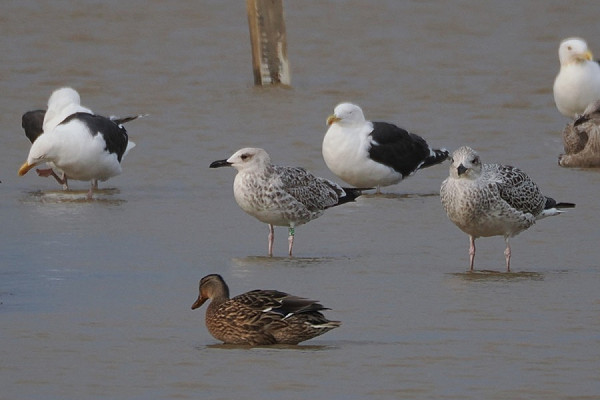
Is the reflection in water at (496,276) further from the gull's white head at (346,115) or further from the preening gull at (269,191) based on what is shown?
the gull's white head at (346,115)

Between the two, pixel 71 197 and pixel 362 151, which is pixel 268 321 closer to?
pixel 362 151

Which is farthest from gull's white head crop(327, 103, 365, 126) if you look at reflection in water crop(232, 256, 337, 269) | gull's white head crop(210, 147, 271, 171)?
reflection in water crop(232, 256, 337, 269)

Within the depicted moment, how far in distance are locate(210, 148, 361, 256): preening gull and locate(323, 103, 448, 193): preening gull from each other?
2782 mm

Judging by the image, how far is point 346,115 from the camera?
631 inches

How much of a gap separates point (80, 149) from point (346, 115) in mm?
2567

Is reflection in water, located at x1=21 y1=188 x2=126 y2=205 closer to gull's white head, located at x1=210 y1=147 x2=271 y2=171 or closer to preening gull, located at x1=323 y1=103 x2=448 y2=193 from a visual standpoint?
preening gull, located at x1=323 y1=103 x2=448 y2=193

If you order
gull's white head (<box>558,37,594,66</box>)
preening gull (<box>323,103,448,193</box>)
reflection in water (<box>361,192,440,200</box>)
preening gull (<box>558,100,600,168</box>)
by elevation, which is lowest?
reflection in water (<box>361,192,440,200</box>)

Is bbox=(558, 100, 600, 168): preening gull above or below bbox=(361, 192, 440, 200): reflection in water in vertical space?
above

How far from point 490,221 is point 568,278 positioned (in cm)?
77

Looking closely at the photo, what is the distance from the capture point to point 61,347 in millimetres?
9273

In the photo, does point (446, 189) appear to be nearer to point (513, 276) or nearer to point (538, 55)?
point (513, 276)

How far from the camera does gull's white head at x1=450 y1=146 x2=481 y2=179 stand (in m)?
11.8

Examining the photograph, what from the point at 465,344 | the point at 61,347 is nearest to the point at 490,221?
the point at 465,344

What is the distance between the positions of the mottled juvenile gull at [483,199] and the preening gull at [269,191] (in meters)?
1.33
